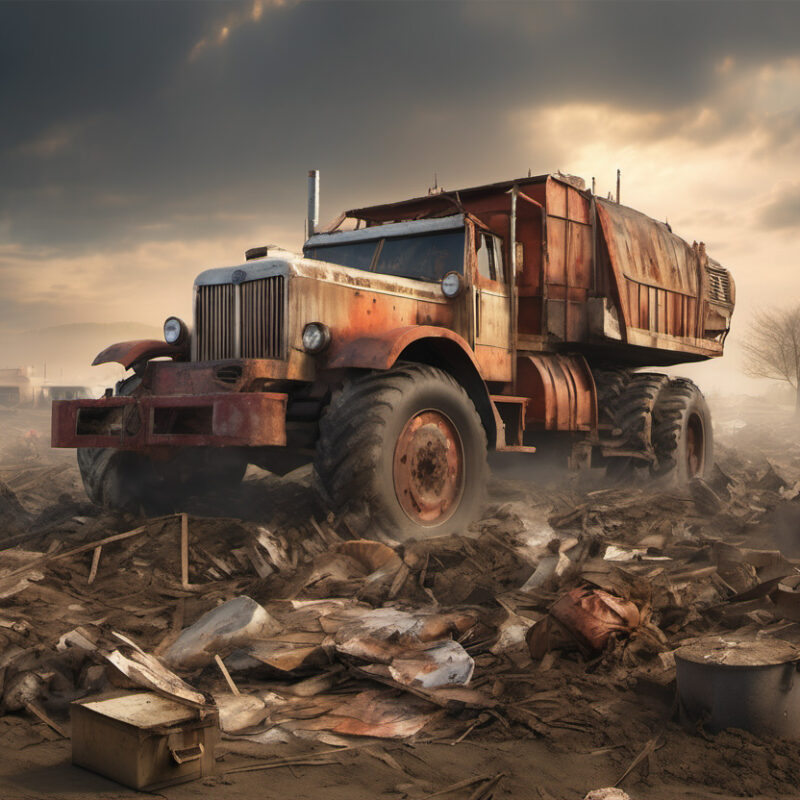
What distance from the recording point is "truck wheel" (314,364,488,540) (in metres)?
6.66

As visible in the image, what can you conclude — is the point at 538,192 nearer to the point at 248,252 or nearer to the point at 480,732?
the point at 248,252

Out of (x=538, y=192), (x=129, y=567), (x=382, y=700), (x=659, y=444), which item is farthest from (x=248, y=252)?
(x=659, y=444)

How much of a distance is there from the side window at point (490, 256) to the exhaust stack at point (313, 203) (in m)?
2.20

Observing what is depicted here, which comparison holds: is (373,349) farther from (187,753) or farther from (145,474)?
(187,753)

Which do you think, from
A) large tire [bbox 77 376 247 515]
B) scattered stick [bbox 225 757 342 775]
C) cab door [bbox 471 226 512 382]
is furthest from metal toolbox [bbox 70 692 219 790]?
cab door [bbox 471 226 512 382]

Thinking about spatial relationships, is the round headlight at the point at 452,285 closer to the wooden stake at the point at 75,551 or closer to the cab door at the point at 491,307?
the cab door at the point at 491,307

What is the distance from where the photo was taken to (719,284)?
45.6 feet

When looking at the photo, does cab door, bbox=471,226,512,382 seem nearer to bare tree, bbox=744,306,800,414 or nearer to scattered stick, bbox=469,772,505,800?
scattered stick, bbox=469,772,505,800

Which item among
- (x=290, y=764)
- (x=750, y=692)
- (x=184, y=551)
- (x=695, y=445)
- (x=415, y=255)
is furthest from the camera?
(x=695, y=445)

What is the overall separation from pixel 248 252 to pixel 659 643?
492cm

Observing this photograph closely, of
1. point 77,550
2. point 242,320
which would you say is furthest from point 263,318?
point 77,550

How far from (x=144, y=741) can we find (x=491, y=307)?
6.61m

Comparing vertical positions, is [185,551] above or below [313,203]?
below

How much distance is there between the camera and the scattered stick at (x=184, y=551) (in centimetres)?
603
